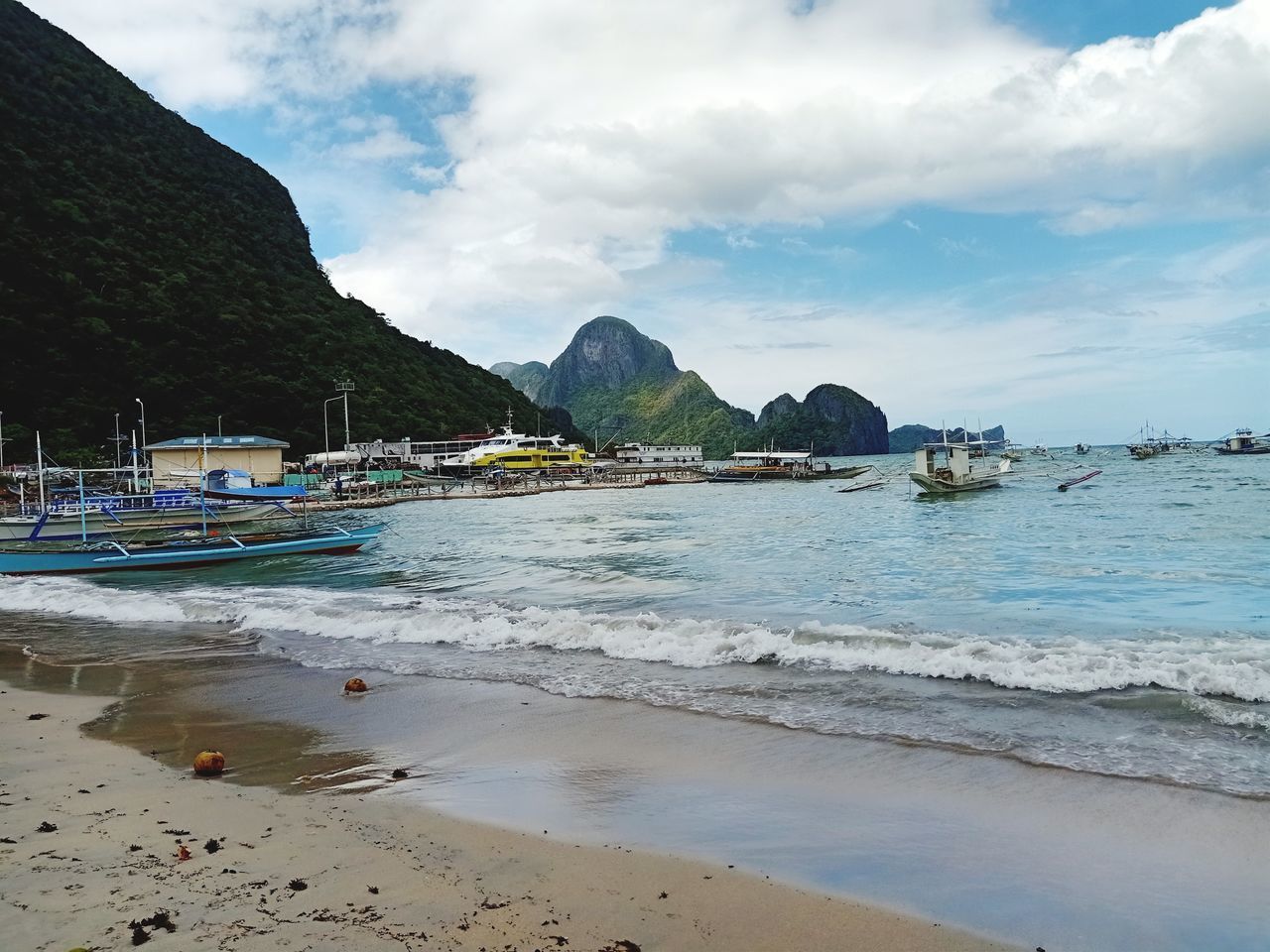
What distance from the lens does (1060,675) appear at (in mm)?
7801

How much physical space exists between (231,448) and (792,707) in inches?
2044

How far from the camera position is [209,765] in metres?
5.70

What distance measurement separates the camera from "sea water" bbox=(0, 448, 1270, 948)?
13.9 ft

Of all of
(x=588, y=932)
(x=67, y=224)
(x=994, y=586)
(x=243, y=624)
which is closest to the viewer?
(x=588, y=932)

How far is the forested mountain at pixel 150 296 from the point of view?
57688 millimetres

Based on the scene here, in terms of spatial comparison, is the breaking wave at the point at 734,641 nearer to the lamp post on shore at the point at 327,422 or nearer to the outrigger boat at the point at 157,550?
the outrigger boat at the point at 157,550

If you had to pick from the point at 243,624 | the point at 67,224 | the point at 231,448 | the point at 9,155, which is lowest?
the point at 243,624

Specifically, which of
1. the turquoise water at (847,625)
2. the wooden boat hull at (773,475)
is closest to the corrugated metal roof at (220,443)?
the turquoise water at (847,625)

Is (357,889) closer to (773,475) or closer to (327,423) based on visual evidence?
(327,423)

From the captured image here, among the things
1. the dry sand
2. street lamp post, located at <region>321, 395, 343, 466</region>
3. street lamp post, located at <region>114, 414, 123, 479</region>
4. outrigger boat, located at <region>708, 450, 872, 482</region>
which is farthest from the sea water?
outrigger boat, located at <region>708, 450, 872, 482</region>

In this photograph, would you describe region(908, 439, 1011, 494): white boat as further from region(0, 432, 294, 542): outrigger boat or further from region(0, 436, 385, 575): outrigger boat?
region(0, 432, 294, 542): outrigger boat

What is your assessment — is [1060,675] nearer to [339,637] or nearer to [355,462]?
[339,637]

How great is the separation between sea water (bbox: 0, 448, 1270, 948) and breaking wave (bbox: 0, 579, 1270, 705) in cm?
5

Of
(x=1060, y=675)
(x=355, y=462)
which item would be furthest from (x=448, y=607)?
(x=355, y=462)
